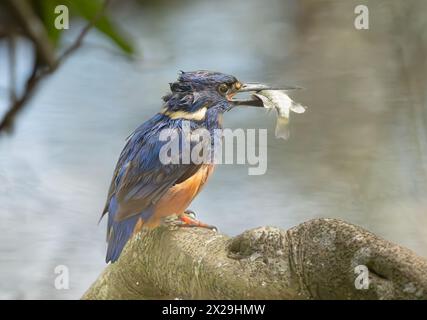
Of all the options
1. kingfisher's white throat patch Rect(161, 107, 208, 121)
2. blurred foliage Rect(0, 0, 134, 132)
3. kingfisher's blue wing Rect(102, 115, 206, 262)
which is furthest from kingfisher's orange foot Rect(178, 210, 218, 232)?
blurred foliage Rect(0, 0, 134, 132)

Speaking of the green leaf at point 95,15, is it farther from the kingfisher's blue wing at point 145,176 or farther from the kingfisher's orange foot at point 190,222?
the kingfisher's orange foot at point 190,222

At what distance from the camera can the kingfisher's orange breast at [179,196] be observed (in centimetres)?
186

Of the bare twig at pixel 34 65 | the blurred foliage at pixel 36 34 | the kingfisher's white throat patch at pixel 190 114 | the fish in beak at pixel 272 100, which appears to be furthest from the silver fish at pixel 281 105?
the bare twig at pixel 34 65

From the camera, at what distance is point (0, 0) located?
4.40 ft

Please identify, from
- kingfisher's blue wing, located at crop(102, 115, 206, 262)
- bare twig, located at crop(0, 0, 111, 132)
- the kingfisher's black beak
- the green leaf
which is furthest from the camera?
the kingfisher's black beak

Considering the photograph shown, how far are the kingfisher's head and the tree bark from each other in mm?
334

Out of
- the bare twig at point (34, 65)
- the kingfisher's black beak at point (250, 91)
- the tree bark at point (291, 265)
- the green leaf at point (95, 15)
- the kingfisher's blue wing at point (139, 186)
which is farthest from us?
the kingfisher's black beak at point (250, 91)

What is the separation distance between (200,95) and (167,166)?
0.72ft

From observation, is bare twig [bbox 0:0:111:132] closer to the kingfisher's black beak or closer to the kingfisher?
the kingfisher

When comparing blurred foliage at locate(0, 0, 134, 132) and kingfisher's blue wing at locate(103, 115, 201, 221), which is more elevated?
blurred foliage at locate(0, 0, 134, 132)

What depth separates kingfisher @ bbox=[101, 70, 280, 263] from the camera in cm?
185

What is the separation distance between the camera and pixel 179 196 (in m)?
1.87

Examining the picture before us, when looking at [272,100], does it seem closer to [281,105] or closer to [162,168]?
[281,105]
